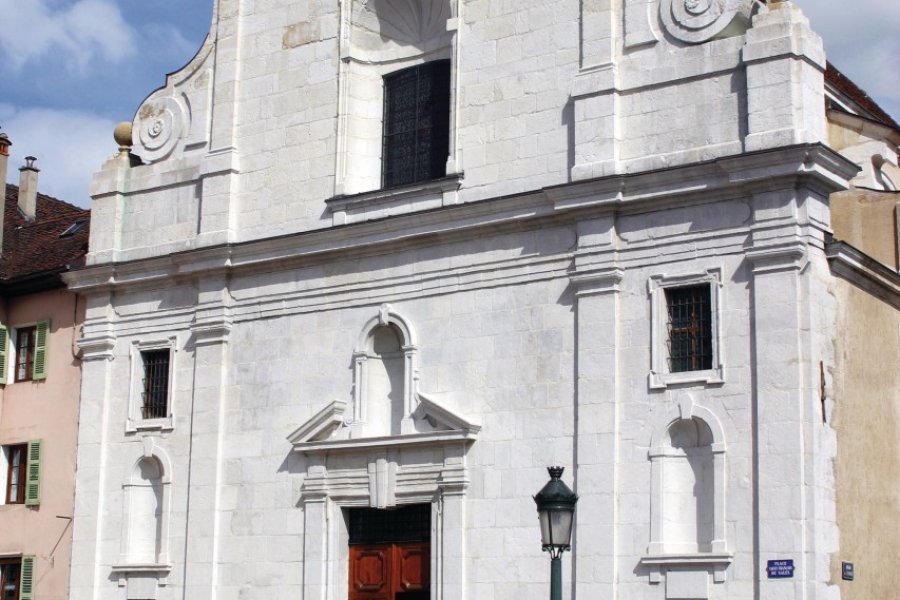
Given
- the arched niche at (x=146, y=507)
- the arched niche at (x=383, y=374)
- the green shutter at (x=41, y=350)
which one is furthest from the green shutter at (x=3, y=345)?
the arched niche at (x=383, y=374)

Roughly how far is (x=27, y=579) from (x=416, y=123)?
1051 centimetres

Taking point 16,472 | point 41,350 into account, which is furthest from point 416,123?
point 16,472

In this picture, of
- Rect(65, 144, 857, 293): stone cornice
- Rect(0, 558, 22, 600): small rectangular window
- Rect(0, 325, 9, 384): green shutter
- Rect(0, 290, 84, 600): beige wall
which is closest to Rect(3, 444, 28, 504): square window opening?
Rect(0, 290, 84, 600): beige wall

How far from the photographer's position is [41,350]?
94.9ft

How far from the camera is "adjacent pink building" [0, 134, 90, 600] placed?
2781 cm

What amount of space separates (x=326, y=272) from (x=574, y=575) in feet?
21.8

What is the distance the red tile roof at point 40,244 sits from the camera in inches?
1153

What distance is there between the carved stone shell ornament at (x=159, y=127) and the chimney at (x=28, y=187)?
651 cm

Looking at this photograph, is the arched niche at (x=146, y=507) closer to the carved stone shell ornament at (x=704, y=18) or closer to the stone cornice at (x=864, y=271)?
the carved stone shell ornament at (x=704, y=18)

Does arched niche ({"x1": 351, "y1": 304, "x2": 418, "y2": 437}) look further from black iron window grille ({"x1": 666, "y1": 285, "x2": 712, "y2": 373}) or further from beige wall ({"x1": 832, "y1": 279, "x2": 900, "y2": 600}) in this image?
beige wall ({"x1": 832, "y1": 279, "x2": 900, "y2": 600})

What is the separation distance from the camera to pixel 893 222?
2406cm

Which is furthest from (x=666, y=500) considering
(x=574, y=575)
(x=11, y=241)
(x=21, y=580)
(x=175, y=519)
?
(x=11, y=241)

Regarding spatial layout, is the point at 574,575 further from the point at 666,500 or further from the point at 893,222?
the point at 893,222

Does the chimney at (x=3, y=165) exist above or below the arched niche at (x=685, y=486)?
above
